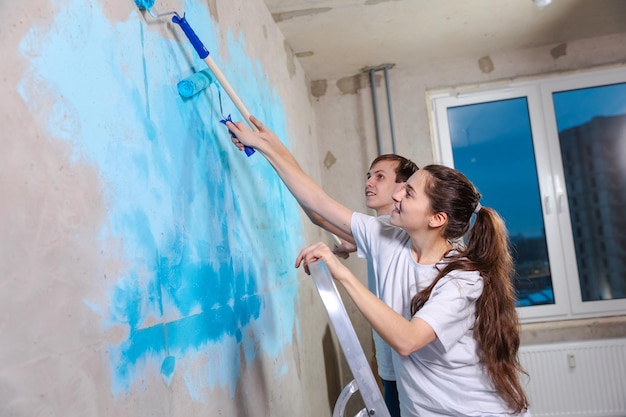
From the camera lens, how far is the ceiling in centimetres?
270

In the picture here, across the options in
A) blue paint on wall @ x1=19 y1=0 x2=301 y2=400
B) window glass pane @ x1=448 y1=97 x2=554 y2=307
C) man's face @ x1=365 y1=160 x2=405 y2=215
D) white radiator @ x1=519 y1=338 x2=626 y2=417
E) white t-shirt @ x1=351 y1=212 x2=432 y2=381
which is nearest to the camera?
blue paint on wall @ x1=19 y1=0 x2=301 y2=400

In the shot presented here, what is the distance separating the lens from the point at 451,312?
121cm

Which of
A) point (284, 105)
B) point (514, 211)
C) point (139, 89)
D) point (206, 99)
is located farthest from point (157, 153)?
point (514, 211)

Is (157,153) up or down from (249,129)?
down

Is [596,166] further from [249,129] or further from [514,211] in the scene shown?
[249,129]

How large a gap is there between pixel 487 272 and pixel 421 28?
2.11 meters

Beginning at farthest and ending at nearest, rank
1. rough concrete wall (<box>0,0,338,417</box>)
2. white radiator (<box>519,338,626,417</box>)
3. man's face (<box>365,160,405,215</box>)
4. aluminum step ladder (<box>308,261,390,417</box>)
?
1. white radiator (<box>519,338,626,417</box>)
2. man's face (<box>365,160,405,215</box>)
3. aluminum step ladder (<box>308,261,390,417</box>)
4. rough concrete wall (<box>0,0,338,417</box>)

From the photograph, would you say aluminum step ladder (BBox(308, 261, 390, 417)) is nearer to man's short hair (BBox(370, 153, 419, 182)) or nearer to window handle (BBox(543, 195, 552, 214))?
man's short hair (BBox(370, 153, 419, 182))

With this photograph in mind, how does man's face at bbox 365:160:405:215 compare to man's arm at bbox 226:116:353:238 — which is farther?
man's face at bbox 365:160:405:215

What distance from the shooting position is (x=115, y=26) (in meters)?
1.00

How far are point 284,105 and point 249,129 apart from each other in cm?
116

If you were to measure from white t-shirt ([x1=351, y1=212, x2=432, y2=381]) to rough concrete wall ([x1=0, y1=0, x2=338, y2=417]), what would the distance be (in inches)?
15.6

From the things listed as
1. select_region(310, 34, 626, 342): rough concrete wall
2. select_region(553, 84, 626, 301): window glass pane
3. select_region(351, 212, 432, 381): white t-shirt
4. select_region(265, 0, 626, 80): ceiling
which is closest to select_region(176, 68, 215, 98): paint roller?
select_region(351, 212, 432, 381): white t-shirt

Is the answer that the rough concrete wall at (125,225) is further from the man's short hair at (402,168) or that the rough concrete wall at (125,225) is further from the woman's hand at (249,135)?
the man's short hair at (402,168)
